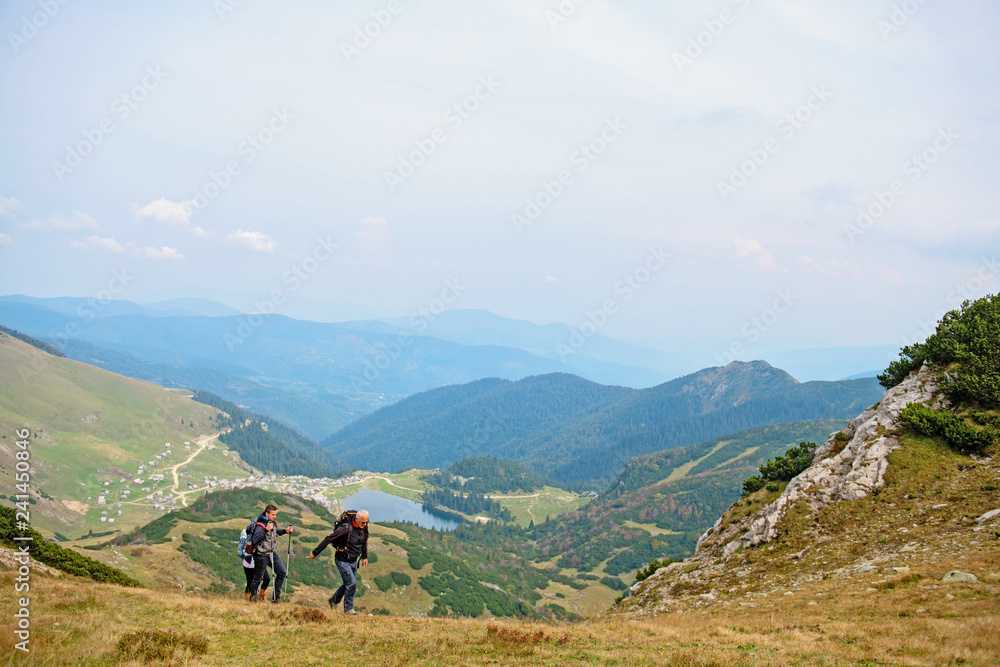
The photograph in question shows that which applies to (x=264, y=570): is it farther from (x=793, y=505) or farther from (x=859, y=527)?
(x=859, y=527)

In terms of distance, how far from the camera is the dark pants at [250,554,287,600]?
826 inches

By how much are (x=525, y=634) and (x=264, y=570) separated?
11.7 metres

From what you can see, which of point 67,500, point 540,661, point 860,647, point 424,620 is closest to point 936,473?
point 860,647

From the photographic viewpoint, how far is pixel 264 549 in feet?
67.8

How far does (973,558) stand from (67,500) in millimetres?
255318

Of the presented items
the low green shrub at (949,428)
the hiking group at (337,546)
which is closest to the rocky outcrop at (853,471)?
the low green shrub at (949,428)

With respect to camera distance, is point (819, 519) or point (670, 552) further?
point (670, 552)

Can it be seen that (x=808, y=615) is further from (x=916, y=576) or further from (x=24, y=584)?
(x=24, y=584)

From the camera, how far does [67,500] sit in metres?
190

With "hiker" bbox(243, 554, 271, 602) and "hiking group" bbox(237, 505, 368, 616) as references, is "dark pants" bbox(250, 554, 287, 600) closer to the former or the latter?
"hiking group" bbox(237, 505, 368, 616)

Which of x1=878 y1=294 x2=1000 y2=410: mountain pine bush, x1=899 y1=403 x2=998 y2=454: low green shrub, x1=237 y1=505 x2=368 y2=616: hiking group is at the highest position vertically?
x1=878 y1=294 x2=1000 y2=410: mountain pine bush

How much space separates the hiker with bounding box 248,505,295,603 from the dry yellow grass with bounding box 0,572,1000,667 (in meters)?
1.26

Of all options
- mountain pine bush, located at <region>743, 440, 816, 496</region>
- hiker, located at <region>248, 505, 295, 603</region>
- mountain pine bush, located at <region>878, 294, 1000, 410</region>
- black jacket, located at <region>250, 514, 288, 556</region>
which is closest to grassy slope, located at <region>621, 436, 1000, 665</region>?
mountain pine bush, located at <region>878, 294, 1000, 410</region>

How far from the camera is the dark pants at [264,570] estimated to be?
21.0 m
